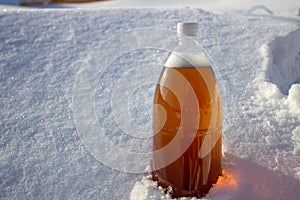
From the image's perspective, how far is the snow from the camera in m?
1.20

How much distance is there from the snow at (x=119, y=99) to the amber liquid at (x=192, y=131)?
54 millimetres

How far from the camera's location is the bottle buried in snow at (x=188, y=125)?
108 cm

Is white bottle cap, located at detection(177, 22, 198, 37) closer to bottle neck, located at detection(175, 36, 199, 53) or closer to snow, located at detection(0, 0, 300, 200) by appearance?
bottle neck, located at detection(175, 36, 199, 53)

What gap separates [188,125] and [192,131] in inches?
0.9

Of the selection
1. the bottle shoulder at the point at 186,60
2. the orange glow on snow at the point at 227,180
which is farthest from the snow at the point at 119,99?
the bottle shoulder at the point at 186,60

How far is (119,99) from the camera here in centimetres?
157

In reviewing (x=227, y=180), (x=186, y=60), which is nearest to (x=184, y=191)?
(x=227, y=180)

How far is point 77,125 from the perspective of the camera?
4.74 feet

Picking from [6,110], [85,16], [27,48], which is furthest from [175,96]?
[85,16]

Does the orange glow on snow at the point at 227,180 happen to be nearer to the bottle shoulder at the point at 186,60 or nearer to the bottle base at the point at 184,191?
the bottle base at the point at 184,191

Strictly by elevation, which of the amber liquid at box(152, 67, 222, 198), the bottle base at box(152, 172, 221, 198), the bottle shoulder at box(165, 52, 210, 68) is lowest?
the bottle base at box(152, 172, 221, 198)

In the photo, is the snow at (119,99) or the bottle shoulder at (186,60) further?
the snow at (119,99)

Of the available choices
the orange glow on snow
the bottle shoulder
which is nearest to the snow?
the orange glow on snow

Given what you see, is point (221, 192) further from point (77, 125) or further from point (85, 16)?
point (85, 16)
